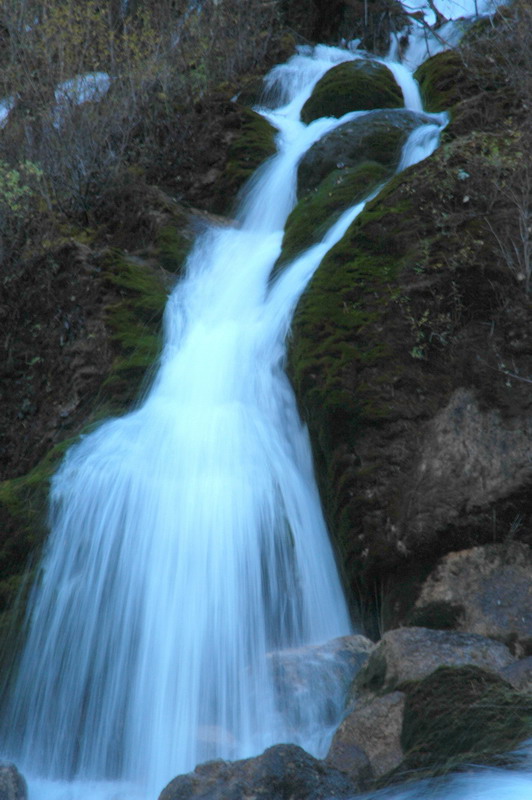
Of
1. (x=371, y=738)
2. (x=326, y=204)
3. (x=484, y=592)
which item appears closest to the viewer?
(x=371, y=738)

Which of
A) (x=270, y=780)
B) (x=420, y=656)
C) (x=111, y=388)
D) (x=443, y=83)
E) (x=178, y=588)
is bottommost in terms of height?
(x=270, y=780)

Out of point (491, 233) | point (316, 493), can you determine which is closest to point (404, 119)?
point (491, 233)

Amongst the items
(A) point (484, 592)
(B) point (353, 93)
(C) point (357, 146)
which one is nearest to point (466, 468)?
(A) point (484, 592)

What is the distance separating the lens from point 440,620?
4.43m

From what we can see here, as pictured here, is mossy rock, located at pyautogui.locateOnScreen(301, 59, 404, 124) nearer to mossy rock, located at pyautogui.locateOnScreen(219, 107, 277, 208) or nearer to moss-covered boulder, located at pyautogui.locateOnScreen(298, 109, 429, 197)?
mossy rock, located at pyautogui.locateOnScreen(219, 107, 277, 208)

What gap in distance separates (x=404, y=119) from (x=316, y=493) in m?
6.94

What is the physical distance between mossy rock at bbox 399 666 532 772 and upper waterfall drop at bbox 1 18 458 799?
1075 mm

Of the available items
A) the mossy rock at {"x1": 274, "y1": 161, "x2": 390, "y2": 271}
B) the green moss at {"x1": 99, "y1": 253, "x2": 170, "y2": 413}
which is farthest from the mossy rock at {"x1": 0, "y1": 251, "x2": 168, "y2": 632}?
the mossy rock at {"x1": 274, "y1": 161, "x2": 390, "y2": 271}

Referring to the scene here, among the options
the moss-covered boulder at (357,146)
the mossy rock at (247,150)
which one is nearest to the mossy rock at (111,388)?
the mossy rock at (247,150)

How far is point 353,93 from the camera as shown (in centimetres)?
1206

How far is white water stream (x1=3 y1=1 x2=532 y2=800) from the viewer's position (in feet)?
14.0

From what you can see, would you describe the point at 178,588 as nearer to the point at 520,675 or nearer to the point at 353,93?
the point at 520,675

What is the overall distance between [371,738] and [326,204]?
259 inches

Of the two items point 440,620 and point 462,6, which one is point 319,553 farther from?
point 462,6
